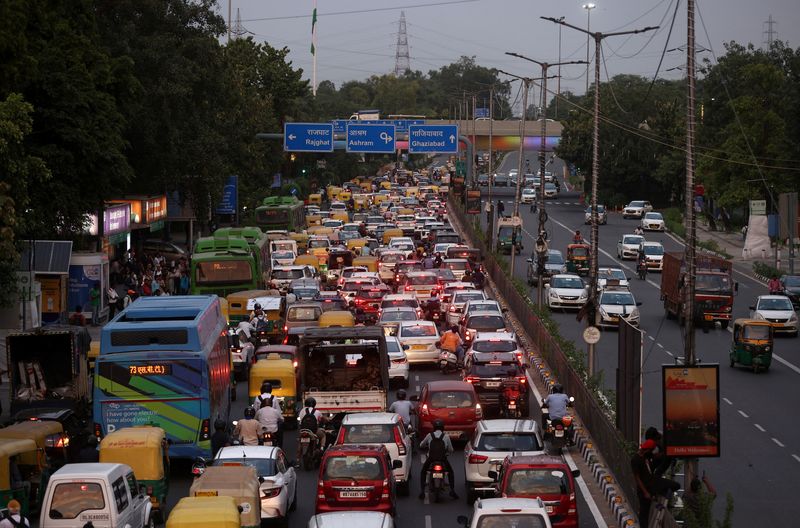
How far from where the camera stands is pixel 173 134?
5853 centimetres

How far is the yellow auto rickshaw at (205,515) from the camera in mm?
15469

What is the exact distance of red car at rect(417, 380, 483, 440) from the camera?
A: 2598 cm

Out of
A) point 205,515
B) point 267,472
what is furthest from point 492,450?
point 205,515

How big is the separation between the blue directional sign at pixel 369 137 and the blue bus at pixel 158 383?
57897mm

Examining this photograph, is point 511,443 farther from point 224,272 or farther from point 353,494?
point 224,272

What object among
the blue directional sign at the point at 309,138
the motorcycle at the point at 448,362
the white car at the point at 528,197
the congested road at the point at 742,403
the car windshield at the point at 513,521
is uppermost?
the blue directional sign at the point at 309,138

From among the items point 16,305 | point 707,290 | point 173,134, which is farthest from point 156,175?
point 707,290

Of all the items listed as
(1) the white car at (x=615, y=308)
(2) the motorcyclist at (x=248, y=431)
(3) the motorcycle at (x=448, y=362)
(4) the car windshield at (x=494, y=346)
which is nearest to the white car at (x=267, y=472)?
(2) the motorcyclist at (x=248, y=431)

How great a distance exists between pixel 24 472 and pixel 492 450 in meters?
7.55

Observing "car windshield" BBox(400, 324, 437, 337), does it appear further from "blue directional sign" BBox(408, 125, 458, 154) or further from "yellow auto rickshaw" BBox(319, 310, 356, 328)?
"blue directional sign" BBox(408, 125, 458, 154)

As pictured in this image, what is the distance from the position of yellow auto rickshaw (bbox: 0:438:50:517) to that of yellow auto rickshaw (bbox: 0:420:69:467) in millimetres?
185

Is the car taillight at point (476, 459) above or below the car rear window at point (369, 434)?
below

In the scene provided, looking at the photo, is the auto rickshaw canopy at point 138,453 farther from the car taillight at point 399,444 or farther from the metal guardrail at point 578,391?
the metal guardrail at point 578,391

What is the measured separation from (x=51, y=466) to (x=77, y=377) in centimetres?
665
